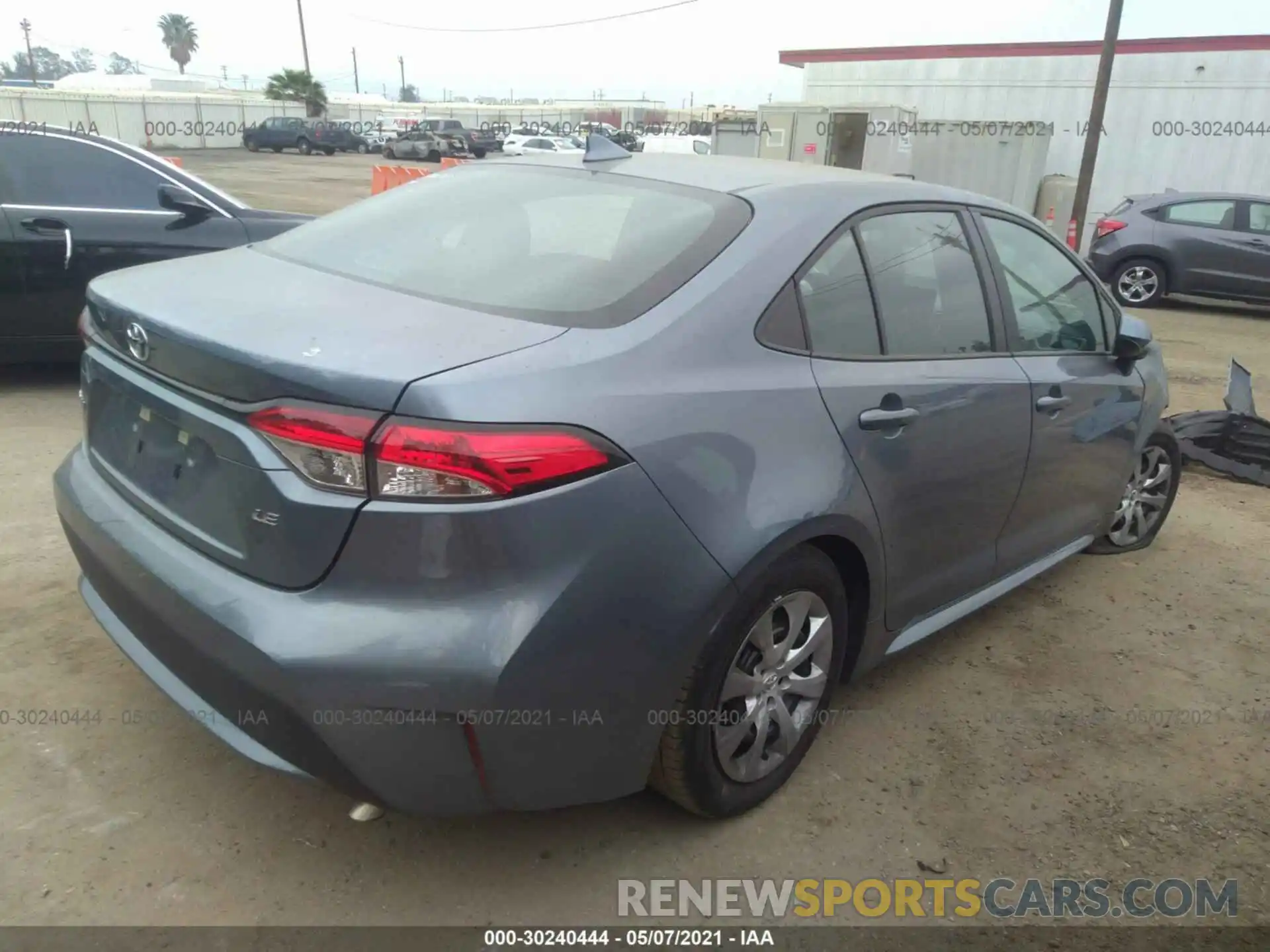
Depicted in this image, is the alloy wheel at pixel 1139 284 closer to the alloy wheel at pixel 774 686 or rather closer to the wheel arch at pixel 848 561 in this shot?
the wheel arch at pixel 848 561

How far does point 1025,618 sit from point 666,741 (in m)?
2.13

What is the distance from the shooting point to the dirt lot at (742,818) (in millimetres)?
2207

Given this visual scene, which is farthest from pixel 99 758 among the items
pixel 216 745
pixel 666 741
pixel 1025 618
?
pixel 1025 618

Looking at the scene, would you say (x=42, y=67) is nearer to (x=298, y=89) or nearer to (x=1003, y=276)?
(x=298, y=89)

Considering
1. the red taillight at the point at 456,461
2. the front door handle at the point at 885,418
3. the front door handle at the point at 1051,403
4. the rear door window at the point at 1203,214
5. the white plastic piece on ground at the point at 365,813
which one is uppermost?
the red taillight at the point at 456,461

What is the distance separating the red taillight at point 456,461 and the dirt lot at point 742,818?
96 cm

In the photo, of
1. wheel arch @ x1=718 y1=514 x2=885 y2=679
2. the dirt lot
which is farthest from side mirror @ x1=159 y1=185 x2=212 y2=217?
wheel arch @ x1=718 y1=514 x2=885 y2=679

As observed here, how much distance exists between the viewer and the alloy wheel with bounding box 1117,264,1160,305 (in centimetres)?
1201

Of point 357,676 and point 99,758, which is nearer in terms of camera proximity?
point 357,676

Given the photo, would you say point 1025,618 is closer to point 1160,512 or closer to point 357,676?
point 1160,512

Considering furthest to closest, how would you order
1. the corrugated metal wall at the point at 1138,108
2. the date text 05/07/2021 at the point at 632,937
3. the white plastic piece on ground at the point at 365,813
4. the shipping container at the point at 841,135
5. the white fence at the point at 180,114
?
the white fence at the point at 180,114 < the shipping container at the point at 841,135 < the corrugated metal wall at the point at 1138,108 < the white plastic piece on ground at the point at 365,813 < the date text 05/07/2021 at the point at 632,937

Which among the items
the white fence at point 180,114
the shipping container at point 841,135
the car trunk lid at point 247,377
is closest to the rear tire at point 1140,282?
the shipping container at point 841,135

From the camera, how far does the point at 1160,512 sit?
446 centimetres

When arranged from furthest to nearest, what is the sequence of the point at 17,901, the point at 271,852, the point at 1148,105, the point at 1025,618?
1. the point at 1148,105
2. the point at 1025,618
3. the point at 271,852
4. the point at 17,901
